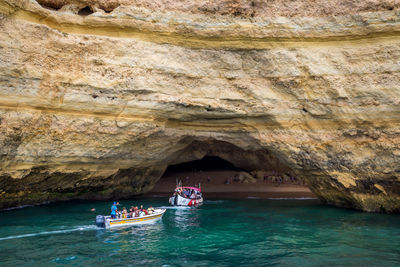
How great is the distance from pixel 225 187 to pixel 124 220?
17.5 metres

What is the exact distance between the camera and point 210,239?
15.0m

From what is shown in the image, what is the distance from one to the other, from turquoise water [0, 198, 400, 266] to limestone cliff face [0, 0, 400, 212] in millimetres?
3075

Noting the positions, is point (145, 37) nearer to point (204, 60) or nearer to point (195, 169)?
point (204, 60)

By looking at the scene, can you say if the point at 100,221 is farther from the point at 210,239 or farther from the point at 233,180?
the point at 233,180

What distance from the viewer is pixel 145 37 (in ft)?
62.0

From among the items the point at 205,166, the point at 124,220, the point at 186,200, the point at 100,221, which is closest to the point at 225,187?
the point at 205,166

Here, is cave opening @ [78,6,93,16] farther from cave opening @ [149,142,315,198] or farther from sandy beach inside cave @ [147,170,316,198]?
sandy beach inside cave @ [147,170,316,198]

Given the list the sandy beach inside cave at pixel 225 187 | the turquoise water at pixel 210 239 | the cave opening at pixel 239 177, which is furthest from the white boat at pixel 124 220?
the sandy beach inside cave at pixel 225 187

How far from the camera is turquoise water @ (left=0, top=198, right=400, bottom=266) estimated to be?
39.7 ft

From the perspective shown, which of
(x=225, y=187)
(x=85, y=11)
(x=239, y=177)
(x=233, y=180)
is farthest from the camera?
(x=233, y=180)

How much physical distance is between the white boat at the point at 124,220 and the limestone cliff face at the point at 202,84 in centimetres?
483

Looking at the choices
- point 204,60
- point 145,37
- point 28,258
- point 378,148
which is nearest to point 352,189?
point 378,148

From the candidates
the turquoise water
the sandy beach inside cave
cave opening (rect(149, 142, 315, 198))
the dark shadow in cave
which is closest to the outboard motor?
the turquoise water

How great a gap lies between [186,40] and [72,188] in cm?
1366
